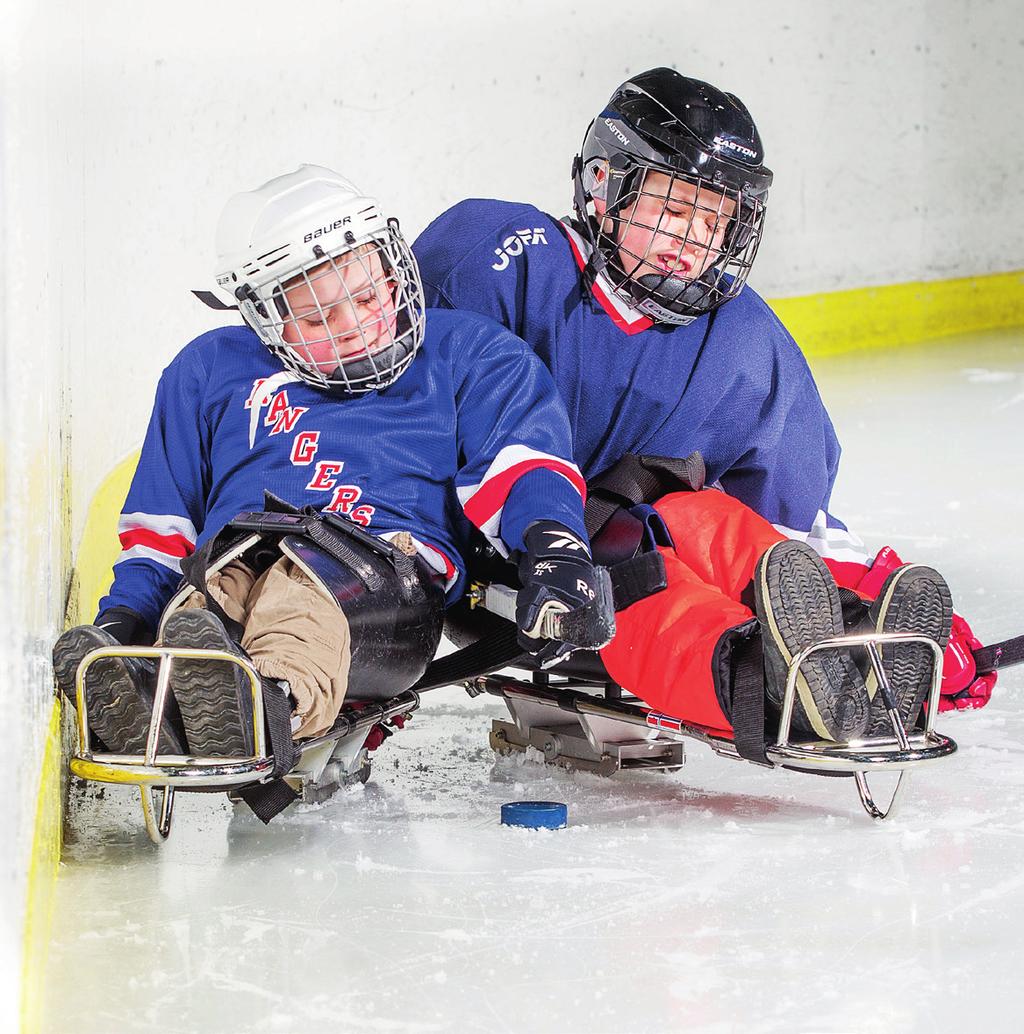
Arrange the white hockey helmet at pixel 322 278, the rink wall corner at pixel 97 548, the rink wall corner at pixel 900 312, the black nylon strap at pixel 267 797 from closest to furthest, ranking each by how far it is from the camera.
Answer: the black nylon strap at pixel 267 797 < the white hockey helmet at pixel 322 278 < the rink wall corner at pixel 97 548 < the rink wall corner at pixel 900 312

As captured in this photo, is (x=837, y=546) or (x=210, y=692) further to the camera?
(x=837, y=546)

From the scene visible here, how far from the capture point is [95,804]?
2479 millimetres

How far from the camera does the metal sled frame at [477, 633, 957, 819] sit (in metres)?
2.18

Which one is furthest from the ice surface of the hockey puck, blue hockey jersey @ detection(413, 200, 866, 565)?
blue hockey jersey @ detection(413, 200, 866, 565)

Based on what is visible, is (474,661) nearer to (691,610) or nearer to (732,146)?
(691,610)

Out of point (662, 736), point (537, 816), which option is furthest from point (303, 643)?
point (662, 736)

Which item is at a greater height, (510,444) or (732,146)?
(732,146)

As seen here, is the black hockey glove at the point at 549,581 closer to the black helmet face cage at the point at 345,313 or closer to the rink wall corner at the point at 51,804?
the black helmet face cage at the point at 345,313

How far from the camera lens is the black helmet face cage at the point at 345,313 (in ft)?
7.88

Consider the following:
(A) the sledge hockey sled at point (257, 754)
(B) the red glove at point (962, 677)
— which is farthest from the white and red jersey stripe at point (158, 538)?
(B) the red glove at point (962, 677)

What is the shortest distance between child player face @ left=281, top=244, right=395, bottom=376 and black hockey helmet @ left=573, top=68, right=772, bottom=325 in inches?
19.2

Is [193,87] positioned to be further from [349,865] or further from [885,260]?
[885,260]

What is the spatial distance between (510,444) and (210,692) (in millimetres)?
647

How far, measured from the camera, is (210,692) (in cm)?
204
